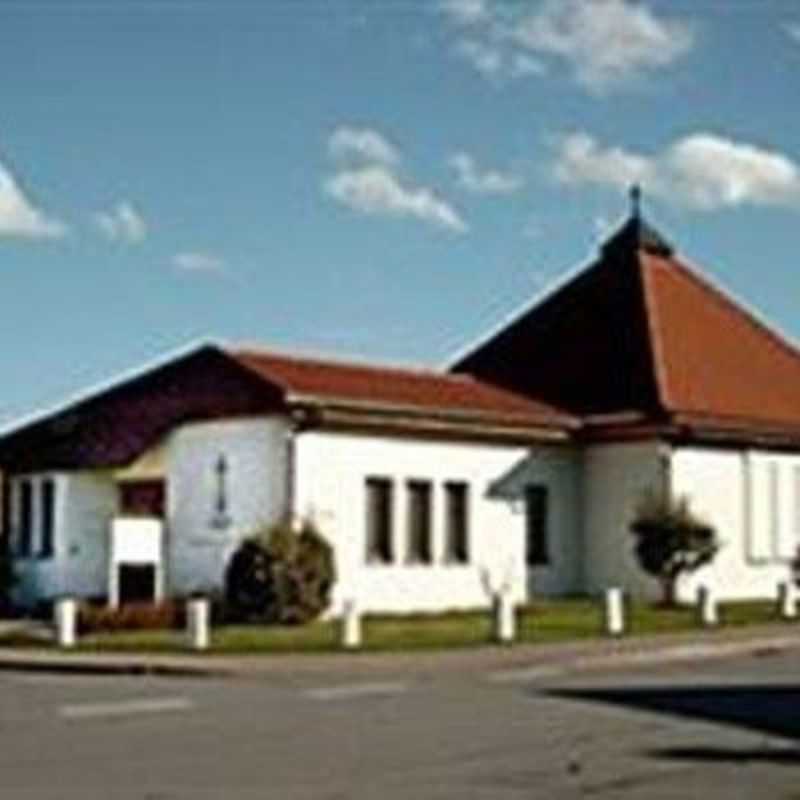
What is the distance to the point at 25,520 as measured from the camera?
43250 millimetres

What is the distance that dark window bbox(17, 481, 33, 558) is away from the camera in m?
42.9

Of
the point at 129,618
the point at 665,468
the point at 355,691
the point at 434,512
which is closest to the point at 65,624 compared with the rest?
the point at 129,618

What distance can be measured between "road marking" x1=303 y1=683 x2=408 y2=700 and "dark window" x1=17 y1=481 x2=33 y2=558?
1832 centimetres

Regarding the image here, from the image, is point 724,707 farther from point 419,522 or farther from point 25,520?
point 25,520

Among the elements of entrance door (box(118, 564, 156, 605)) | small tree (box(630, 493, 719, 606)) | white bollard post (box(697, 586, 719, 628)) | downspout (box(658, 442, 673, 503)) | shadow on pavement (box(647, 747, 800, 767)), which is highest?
downspout (box(658, 442, 673, 503))

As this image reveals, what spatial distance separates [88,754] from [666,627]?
19.7 m

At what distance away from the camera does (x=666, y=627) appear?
36.0 meters

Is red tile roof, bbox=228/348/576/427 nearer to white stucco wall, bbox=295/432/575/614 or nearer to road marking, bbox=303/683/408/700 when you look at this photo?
white stucco wall, bbox=295/432/575/614

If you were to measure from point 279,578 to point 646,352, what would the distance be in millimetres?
11583

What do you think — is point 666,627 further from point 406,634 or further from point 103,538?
point 103,538

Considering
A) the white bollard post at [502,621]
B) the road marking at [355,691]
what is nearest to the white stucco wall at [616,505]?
the white bollard post at [502,621]

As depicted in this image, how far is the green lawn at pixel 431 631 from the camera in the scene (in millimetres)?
31781

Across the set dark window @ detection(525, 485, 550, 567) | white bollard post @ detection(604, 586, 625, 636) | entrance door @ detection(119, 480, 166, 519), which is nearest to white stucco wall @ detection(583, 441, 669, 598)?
dark window @ detection(525, 485, 550, 567)

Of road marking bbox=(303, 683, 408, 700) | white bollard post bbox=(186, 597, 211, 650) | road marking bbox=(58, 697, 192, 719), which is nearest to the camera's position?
road marking bbox=(58, 697, 192, 719)
